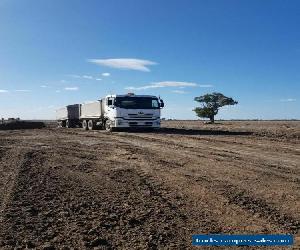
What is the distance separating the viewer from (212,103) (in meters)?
67.0

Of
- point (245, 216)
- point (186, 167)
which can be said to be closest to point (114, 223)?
point (245, 216)

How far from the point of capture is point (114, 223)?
20.5ft

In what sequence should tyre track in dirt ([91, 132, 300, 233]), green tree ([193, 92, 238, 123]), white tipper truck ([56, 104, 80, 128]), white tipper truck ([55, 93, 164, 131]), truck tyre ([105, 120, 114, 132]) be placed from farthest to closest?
green tree ([193, 92, 238, 123])
white tipper truck ([56, 104, 80, 128])
truck tyre ([105, 120, 114, 132])
white tipper truck ([55, 93, 164, 131])
tyre track in dirt ([91, 132, 300, 233])

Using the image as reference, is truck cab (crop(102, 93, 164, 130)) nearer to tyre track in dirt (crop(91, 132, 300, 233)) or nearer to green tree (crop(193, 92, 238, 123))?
tyre track in dirt (crop(91, 132, 300, 233))

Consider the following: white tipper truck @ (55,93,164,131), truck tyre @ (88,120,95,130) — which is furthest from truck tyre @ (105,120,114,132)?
truck tyre @ (88,120,95,130)

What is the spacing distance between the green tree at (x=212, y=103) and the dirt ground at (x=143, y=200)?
52.8m

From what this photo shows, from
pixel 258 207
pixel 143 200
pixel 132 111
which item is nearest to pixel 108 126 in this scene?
pixel 132 111

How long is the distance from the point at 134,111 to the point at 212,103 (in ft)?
130

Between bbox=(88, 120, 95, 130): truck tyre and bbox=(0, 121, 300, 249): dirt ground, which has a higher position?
bbox=(88, 120, 95, 130): truck tyre

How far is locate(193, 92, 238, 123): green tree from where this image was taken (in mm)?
65625

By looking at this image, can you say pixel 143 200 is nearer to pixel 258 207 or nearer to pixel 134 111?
pixel 258 207

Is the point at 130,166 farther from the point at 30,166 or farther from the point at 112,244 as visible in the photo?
the point at 112,244

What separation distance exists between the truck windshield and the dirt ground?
52.4 ft

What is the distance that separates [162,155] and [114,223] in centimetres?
767
